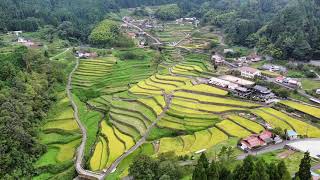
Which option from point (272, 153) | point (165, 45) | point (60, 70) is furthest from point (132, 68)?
point (272, 153)

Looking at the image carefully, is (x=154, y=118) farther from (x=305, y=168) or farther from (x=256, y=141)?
(x=305, y=168)

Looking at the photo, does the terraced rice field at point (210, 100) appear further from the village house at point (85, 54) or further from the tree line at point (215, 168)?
the village house at point (85, 54)

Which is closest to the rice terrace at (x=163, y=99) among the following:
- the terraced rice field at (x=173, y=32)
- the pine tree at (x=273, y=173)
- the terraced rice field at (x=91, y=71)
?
the pine tree at (x=273, y=173)

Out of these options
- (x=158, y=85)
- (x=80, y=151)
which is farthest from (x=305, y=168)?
(x=158, y=85)

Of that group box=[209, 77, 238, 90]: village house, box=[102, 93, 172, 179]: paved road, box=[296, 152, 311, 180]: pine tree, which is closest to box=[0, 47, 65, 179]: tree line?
box=[102, 93, 172, 179]: paved road

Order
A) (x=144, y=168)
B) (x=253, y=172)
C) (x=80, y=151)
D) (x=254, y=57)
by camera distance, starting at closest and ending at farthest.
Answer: (x=253, y=172), (x=144, y=168), (x=80, y=151), (x=254, y=57)

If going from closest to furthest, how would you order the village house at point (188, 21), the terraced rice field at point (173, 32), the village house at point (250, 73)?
the village house at point (250, 73)
the terraced rice field at point (173, 32)
the village house at point (188, 21)
